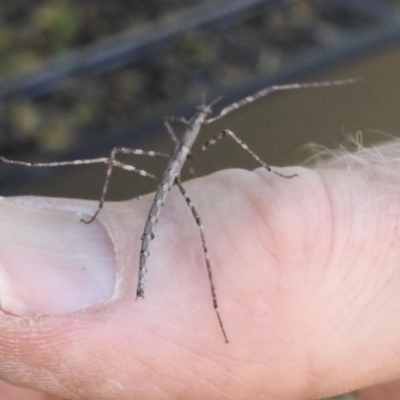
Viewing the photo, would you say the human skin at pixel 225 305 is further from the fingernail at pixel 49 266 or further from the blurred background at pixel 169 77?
the blurred background at pixel 169 77

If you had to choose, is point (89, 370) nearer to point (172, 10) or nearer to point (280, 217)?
point (280, 217)

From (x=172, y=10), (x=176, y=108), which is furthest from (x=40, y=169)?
(x=172, y=10)

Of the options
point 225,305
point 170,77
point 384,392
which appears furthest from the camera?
point 170,77

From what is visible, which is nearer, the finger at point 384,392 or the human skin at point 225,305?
the human skin at point 225,305

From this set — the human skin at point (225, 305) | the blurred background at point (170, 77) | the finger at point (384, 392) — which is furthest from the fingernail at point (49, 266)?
the blurred background at point (170, 77)

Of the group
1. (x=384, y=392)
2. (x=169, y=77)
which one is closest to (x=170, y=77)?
(x=169, y=77)

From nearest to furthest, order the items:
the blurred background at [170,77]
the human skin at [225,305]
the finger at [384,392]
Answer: the human skin at [225,305] < the finger at [384,392] < the blurred background at [170,77]

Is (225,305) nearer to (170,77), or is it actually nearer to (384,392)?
(384,392)
